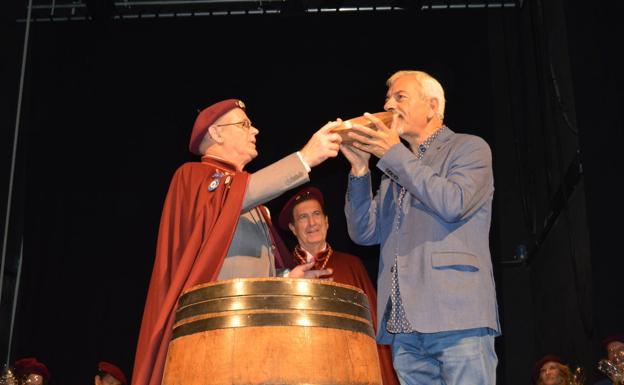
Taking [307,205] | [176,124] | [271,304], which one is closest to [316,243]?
[307,205]

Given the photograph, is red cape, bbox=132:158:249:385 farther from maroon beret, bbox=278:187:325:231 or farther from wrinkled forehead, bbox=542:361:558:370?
wrinkled forehead, bbox=542:361:558:370

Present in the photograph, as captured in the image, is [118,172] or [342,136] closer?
[342,136]

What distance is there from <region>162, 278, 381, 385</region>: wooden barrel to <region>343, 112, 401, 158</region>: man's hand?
0.74 metres

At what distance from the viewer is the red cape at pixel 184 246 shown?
278cm

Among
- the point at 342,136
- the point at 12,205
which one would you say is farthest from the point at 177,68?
the point at 342,136

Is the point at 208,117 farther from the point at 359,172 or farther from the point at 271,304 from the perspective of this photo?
the point at 271,304

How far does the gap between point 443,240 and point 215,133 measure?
1.20 m

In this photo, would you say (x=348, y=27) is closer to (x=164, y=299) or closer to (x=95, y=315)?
(x=95, y=315)

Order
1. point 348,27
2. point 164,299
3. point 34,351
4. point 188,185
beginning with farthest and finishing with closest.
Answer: point 348,27 → point 34,351 → point 188,185 → point 164,299

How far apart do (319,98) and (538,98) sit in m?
1.75

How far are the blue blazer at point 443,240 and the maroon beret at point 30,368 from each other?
3330 millimetres

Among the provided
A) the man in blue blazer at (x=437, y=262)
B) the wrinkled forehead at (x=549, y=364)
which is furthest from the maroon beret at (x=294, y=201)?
the man in blue blazer at (x=437, y=262)

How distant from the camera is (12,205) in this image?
6598 mm

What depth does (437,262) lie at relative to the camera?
2.66 m
